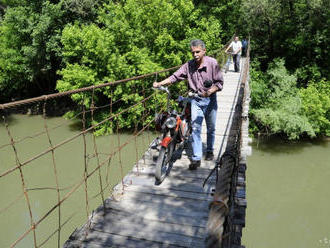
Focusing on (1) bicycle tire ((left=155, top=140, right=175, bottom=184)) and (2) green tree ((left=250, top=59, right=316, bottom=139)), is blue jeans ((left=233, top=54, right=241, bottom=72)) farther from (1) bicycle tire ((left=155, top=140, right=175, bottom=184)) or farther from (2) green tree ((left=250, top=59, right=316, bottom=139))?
(1) bicycle tire ((left=155, top=140, right=175, bottom=184))

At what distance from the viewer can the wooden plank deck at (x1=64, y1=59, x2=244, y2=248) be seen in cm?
→ 222

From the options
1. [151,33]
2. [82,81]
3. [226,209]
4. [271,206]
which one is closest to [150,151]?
[226,209]

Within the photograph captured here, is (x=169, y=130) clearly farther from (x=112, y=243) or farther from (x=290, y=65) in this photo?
(x=290, y=65)

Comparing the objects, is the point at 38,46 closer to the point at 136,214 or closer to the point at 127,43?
the point at 127,43

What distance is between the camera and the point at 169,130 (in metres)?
3.24

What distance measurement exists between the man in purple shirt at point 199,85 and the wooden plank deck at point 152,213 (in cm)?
40

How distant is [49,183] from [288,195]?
7.69 m

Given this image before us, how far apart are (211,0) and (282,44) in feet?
14.9

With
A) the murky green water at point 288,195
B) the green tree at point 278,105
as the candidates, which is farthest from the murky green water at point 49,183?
the green tree at point 278,105

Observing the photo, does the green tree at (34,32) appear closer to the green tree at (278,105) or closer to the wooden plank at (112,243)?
the green tree at (278,105)

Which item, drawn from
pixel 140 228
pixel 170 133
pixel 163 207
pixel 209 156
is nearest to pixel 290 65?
pixel 209 156

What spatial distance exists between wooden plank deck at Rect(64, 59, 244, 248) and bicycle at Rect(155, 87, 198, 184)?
13 cm

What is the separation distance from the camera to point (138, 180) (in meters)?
3.13

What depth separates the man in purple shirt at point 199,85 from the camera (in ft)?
10.1
